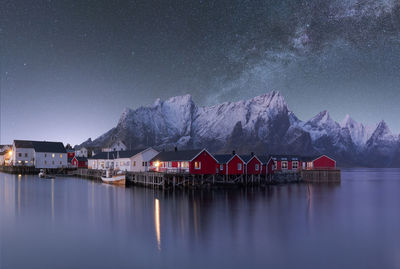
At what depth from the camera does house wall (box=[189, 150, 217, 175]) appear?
6406 centimetres

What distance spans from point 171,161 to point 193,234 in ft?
136

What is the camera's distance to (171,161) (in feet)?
224

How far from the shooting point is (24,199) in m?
49.0

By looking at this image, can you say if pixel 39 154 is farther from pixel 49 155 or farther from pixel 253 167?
pixel 253 167

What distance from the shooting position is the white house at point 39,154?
11156 cm

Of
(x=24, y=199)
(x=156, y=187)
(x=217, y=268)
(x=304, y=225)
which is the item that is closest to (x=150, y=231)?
(x=217, y=268)

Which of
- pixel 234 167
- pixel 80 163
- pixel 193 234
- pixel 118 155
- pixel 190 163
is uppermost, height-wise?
pixel 118 155

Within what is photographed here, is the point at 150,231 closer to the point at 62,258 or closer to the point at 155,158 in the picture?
the point at 62,258

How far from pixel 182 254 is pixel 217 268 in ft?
11.0

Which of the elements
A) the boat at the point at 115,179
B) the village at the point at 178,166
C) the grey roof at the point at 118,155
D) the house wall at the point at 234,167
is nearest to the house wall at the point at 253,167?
the village at the point at 178,166

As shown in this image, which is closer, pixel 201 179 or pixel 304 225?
pixel 304 225

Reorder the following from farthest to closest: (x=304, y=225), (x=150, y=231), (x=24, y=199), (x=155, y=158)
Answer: (x=155, y=158) < (x=24, y=199) < (x=304, y=225) < (x=150, y=231)

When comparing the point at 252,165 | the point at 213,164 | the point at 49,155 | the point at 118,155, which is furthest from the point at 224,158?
the point at 49,155

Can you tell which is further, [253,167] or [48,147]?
[48,147]
